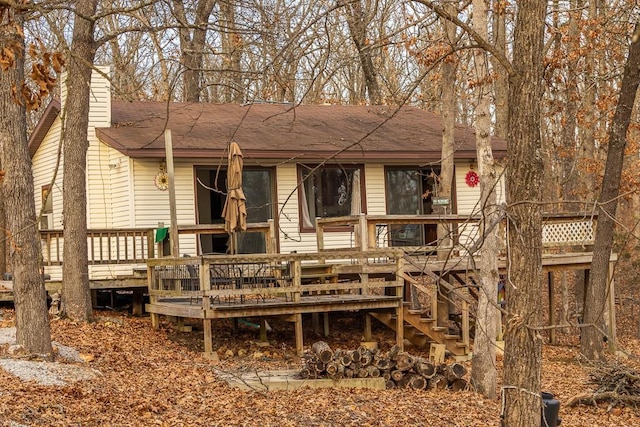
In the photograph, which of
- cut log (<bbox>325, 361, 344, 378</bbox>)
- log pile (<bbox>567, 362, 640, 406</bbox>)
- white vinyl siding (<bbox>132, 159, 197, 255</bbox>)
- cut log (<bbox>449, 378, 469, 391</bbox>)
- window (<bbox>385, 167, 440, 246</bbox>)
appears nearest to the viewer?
cut log (<bbox>325, 361, 344, 378</bbox>)

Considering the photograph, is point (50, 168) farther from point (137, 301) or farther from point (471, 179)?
point (471, 179)

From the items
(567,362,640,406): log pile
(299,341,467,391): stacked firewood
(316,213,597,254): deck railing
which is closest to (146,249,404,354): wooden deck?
(316,213,597,254): deck railing

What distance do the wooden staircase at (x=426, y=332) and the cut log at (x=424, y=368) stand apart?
2635 millimetres

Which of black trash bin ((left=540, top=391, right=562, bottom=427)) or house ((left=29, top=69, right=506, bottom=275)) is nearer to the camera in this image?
black trash bin ((left=540, top=391, right=562, bottom=427))

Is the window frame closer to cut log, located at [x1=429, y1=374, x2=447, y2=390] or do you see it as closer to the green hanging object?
the green hanging object

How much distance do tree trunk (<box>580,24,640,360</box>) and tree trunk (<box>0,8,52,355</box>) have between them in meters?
10.0

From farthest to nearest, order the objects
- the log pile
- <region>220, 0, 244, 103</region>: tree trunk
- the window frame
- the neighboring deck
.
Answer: the window frame
the neighboring deck
the log pile
<region>220, 0, 244, 103</region>: tree trunk

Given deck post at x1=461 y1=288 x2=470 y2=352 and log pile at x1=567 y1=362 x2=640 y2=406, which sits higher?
deck post at x1=461 y1=288 x2=470 y2=352

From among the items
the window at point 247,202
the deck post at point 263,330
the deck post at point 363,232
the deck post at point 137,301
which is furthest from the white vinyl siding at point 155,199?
the deck post at point 363,232

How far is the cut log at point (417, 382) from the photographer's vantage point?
12820 mm

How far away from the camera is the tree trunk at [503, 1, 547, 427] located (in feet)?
23.3

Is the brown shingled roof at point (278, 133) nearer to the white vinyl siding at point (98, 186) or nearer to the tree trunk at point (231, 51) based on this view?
the white vinyl siding at point (98, 186)

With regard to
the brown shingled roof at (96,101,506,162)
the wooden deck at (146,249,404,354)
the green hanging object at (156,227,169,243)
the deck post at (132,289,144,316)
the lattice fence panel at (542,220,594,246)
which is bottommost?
the deck post at (132,289,144,316)

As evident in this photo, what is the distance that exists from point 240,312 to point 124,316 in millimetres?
3932
